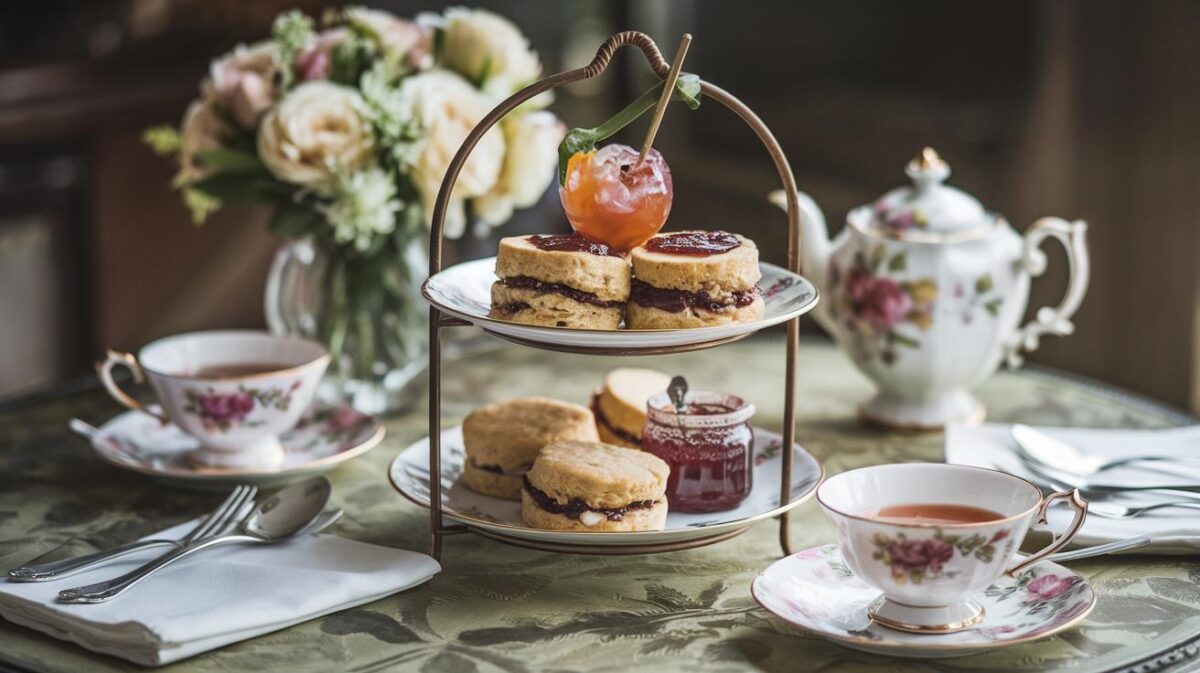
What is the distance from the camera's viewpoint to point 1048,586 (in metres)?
1.16

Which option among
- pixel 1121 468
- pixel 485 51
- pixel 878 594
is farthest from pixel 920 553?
pixel 485 51

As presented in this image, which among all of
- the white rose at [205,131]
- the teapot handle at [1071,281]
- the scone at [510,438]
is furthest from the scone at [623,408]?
the white rose at [205,131]

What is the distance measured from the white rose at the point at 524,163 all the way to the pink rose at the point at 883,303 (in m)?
0.45

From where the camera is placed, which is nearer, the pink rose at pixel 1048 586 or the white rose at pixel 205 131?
the pink rose at pixel 1048 586

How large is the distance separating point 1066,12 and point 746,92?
4.68 ft

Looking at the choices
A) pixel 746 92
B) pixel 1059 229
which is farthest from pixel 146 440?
pixel 746 92

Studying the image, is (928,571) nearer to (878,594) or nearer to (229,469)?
(878,594)

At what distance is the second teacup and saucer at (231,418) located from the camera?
152 centimetres

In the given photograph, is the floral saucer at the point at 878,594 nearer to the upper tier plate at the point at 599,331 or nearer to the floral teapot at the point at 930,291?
the upper tier plate at the point at 599,331

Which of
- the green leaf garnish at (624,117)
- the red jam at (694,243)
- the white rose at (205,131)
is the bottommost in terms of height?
the red jam at (694,243)

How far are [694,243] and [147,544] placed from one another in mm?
602

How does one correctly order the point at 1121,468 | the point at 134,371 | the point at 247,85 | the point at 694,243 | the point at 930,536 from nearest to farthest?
1. the point at 930,536
2. the point at 694,243
3. the point at 1121,468
4. the point at 134,371
5. the point at 247,85

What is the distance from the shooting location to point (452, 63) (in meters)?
1.79

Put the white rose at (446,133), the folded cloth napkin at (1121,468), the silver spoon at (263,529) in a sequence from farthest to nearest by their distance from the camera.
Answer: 1. the white rose at (446,133)
2. the folded cloth napkin at (1121,468)
3. the silver spoon at (263,529)
